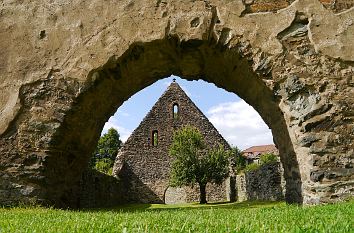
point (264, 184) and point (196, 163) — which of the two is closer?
point (264, 184)

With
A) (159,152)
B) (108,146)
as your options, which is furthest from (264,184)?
(108,146)

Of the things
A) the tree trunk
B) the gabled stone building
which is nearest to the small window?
the gabled stone building

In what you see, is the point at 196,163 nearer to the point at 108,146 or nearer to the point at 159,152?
the point at 159,152

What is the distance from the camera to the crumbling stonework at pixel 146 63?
4.91 metres

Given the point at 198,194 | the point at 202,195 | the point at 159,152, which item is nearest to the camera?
the point at 202,195

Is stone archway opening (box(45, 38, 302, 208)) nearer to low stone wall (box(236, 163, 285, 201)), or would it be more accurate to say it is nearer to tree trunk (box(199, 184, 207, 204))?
low stone wall (box(236, 163, 285, 201))

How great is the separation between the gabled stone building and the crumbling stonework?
17336 millimetres

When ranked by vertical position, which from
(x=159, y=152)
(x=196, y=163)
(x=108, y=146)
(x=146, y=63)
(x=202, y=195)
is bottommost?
(x=202, y=195)

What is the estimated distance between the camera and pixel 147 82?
6168mm

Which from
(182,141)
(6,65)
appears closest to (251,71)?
(6,65)

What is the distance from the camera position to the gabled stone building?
74.4 ft

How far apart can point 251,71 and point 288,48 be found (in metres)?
0.53

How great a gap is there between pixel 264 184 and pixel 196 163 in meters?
5.96

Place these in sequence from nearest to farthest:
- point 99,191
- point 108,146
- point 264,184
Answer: point 264,184 → point 99,191 → point 108,146
